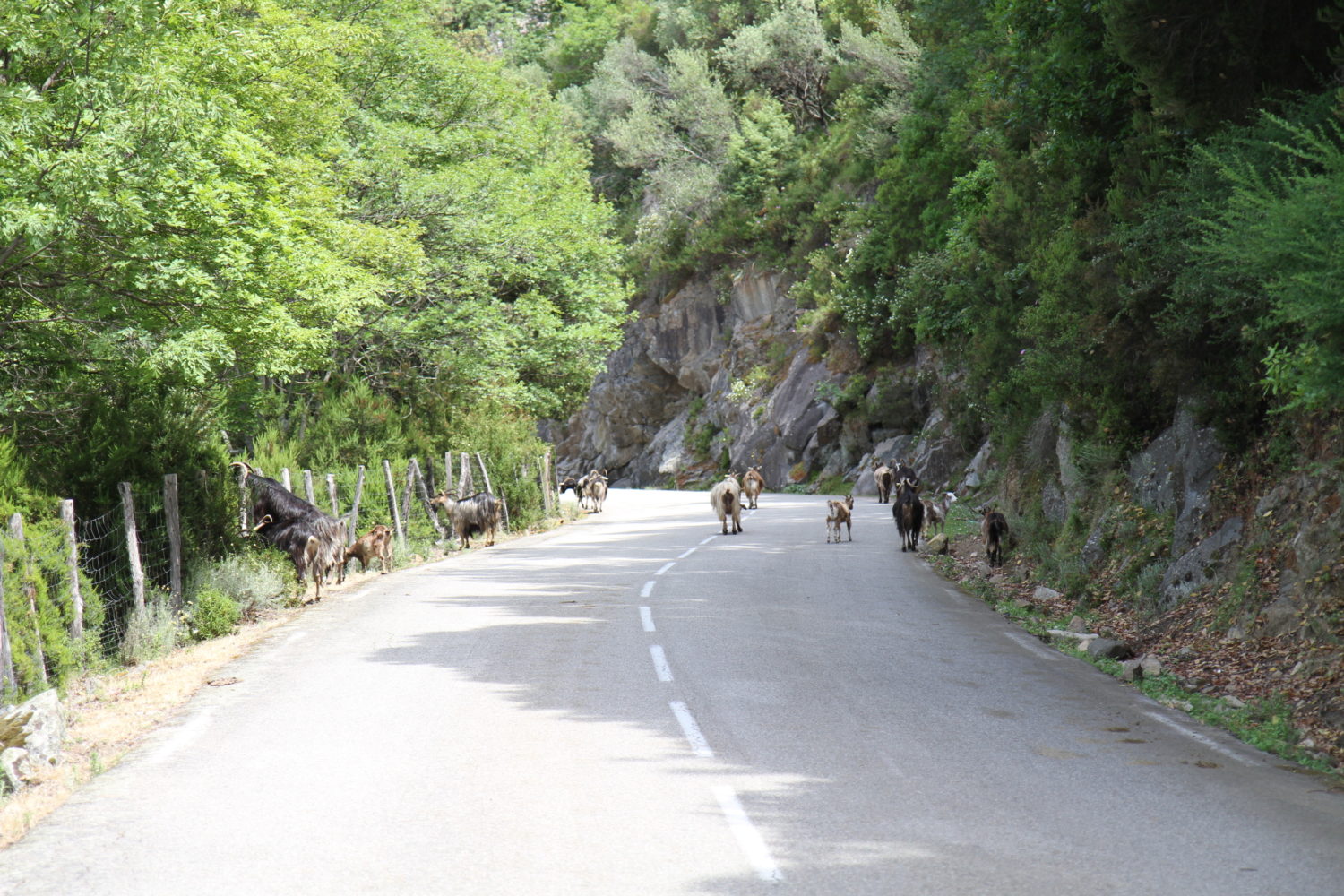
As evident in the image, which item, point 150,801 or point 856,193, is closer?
point 150,801

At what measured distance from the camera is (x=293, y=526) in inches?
657

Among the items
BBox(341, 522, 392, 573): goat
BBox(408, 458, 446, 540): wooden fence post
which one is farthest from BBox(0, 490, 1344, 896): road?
BBox(408, 458, 446, 540): wooden fence post

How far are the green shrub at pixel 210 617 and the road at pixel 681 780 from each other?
1.16 m

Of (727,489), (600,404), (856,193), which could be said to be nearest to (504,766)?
(727,489)

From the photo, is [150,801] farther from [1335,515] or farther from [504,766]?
[1335,515]

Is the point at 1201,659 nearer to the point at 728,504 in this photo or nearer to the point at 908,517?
the point at 908,517

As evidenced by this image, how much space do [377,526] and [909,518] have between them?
10.6 m

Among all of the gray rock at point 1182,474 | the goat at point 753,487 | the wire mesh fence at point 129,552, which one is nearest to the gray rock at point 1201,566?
the gray rock at point 1182,474

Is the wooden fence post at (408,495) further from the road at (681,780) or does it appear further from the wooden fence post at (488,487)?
the road at (681,780)

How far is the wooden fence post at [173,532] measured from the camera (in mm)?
14227

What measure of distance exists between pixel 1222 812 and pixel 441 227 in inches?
1009

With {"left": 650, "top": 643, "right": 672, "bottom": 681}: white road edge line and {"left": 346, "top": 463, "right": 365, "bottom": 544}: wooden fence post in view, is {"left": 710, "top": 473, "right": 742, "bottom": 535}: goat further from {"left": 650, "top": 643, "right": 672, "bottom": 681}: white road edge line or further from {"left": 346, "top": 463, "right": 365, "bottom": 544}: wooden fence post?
{"left": 650, "top": 643, "right": 672, "bottom": 681}: white road edge line

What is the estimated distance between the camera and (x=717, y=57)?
64.9 metres

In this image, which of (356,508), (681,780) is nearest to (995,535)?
(356,508)
